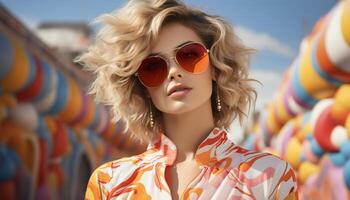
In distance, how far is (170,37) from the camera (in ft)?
3.99

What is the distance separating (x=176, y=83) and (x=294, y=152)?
353 centimetres

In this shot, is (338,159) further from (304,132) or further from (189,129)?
(189,129)

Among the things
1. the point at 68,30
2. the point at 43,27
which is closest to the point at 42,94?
the point at 68,30

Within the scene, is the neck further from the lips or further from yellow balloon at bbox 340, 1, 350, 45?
yellow balloon at bbox 340, 1, 350, 45

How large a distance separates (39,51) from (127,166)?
4741 millimetres

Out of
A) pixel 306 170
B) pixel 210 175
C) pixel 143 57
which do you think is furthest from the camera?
pixel 306 170

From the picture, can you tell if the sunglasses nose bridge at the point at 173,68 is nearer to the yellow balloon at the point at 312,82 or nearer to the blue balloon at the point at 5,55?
the yellow balloon at the point at 312,82

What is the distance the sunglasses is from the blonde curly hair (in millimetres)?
42

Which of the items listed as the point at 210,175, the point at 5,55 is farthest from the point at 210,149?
the point at 5,55

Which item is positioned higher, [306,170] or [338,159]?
[338,159]

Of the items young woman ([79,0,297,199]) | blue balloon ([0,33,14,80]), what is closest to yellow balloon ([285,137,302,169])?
blue balloon ([0,33,14,80])

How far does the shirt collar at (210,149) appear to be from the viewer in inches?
44.3

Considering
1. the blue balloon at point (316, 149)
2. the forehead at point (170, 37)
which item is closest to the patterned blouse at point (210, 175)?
the forehead at point (170, 37)

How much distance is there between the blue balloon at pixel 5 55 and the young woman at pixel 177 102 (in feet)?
10.1
